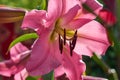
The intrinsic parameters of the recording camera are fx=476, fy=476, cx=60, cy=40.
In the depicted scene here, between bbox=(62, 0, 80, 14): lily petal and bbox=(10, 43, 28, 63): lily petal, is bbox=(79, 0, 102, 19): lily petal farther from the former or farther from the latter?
bbox=(10, 43, 28, 63): lily petal

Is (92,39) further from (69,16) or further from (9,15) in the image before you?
(9,15)

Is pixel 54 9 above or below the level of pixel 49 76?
above

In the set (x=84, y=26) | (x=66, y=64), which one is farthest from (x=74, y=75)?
(x=84, y=26)

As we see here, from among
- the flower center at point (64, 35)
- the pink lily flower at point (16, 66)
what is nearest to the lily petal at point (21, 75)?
the pink lily flower at point (16, 66)

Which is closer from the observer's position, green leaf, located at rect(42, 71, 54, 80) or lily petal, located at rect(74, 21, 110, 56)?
green leaf, located at rect(42, 71, 54, 80)

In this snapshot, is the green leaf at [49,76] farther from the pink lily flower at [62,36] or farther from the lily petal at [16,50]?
the lily petal at [16,50]

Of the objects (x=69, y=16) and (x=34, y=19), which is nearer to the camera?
(x=34, y=19)

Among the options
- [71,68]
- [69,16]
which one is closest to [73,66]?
[71,68]

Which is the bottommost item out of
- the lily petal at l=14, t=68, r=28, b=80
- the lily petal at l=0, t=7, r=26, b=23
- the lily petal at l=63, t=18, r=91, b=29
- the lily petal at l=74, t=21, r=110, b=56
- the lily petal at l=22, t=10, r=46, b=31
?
the lily petal at l=14, t=68, r=28, b=80

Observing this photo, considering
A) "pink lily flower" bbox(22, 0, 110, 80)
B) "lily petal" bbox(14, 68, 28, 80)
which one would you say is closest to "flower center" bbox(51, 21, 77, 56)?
"pink lily flower" bbox(22, 0, 110, 80)
